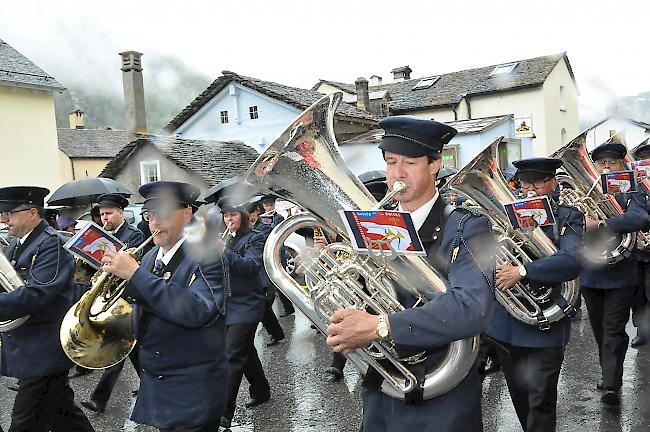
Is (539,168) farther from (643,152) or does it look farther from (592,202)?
(643,152)

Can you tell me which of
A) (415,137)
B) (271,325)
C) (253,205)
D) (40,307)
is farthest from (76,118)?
(415,137)

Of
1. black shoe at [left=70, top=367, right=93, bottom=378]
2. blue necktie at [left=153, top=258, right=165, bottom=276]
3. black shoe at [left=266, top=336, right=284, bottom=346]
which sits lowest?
black shoe at [left=266, top=336, right=284, bottom=346]

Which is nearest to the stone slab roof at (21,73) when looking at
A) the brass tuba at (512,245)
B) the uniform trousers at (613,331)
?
the brass tuba at (512,245)

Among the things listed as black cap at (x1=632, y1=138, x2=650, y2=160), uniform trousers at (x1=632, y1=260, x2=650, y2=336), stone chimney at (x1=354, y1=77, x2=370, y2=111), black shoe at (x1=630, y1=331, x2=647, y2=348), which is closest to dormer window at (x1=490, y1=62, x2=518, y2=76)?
stone chimney at (x1=354, y1=77, x2=370, y2=111)

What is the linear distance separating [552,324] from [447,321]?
1853 mm

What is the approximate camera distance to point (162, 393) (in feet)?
10.8

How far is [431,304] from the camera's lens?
221 cm

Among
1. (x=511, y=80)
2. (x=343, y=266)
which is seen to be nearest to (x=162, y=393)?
(x=343, y=266)

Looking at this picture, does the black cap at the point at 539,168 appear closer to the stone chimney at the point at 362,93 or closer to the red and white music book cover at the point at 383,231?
the red and white music book cover at the point at 383,231

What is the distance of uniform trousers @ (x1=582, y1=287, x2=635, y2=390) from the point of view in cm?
508

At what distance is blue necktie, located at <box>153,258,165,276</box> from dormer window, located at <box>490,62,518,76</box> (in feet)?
86.1

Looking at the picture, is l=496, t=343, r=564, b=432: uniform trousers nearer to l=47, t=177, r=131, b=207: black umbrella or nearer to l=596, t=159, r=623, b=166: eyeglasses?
l=596, t=159, r=623, b=166: eyeglasses

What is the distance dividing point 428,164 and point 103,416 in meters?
4.47

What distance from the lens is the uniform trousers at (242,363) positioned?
502 cm
